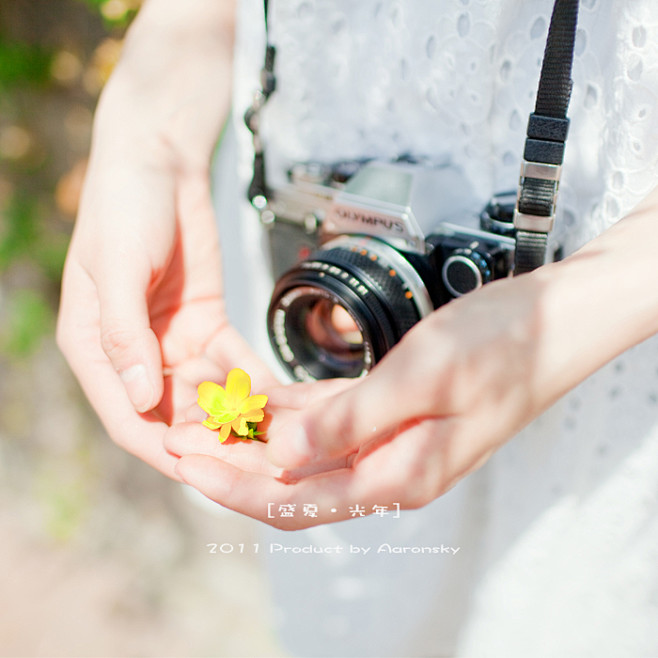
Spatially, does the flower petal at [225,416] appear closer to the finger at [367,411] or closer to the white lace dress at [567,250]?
the finger at [367,411]

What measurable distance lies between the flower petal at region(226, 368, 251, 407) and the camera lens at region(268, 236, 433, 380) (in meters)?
0.12

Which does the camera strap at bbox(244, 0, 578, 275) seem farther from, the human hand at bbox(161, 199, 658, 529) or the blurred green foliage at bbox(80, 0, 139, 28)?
the blurred green foliage at bbox(80, 0, 139, 28)

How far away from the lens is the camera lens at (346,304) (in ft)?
1.84

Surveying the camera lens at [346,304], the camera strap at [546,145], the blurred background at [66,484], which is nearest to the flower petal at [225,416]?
the camera lens at [346,304]

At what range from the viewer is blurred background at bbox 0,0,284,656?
1062 mm

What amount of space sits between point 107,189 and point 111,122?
93mm

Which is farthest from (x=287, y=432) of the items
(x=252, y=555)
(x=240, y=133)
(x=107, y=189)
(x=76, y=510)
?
(x=76, y=510)

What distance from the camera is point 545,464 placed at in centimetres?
61

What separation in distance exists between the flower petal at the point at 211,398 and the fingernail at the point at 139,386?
0.04m

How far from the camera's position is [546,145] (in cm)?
45

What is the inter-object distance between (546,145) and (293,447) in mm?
290

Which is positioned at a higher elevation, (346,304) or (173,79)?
(173,79)

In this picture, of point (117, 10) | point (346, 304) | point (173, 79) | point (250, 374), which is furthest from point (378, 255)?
point (117, 10)

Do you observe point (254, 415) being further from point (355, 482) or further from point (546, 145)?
point (546, 145)
